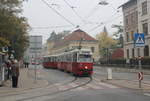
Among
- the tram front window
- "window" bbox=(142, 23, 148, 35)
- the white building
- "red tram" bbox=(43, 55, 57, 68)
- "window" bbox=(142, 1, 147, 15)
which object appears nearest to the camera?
the white building

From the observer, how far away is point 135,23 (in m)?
61.8

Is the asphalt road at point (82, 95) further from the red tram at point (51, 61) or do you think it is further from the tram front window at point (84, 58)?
the red tram at point (51, 61)

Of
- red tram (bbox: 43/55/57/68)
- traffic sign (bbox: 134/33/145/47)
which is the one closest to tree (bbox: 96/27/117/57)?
red tram (bbox: 43/55/57/68)

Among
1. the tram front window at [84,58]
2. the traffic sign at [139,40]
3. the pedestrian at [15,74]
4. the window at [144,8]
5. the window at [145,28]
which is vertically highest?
the window at [144,8]

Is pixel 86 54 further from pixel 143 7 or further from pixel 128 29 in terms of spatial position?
pixel 128 29

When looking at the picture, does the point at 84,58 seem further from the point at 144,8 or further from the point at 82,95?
the point at 144,8

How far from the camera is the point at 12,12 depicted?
24.2m

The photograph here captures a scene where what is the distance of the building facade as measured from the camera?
56.3m

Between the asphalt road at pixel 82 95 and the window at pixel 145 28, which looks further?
the window at pixel 145 28

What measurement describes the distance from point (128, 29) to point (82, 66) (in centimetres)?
3633

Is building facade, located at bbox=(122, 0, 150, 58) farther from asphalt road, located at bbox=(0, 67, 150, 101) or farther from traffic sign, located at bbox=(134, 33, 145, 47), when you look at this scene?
asphalt road, located at bbox=(0, 67, 150, 101)

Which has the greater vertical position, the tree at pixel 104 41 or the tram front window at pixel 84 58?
the tree at pixel 104 41

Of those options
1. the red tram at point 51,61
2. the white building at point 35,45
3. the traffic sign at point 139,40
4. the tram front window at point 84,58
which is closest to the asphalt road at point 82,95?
the traffic sign at point 139,40

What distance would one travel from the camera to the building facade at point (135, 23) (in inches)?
2218
